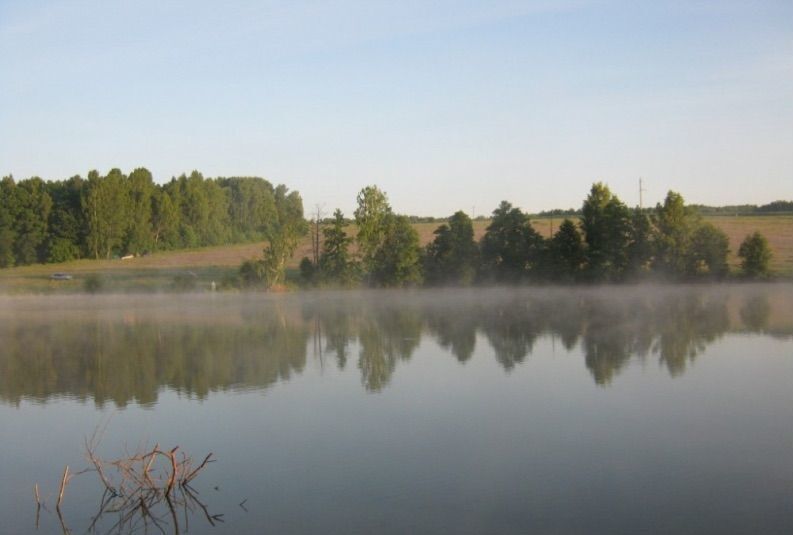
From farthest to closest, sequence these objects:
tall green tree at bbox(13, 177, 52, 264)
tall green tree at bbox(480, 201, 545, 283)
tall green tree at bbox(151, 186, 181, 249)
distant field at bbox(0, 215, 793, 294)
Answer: tall green tree at bbox(151, 186, 181, 249)
tall green tree at bbox(13, 177, 52, 264)
distant field at bbox(0, 215, 793, 294)
tall green tree at bbox(480, 201, 545, 283)

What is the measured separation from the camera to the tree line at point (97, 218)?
62.8 metres

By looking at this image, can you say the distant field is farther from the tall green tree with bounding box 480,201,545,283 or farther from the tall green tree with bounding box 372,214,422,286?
the tall green tree with bounding box 372,214,422,286

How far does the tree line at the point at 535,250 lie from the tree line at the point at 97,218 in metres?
9.61

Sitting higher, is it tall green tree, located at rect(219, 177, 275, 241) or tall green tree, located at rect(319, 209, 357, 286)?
tall green tree, located at rect(219, 177, 275, 241)

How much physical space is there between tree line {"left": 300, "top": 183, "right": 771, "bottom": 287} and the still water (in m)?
17.4

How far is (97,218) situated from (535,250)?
3318 cm

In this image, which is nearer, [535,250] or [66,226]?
[535,250]

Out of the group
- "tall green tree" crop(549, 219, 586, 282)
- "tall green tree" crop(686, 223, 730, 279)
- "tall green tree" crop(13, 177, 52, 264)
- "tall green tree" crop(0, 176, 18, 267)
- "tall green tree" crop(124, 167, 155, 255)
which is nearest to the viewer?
"tall green tree" crop(686, 223, 730, 279)

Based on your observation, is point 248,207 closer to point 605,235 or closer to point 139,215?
point 139,215

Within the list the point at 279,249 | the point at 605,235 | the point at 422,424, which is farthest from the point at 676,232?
the point at 422,424

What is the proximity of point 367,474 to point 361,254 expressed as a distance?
40274mm

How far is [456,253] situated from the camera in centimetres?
4906

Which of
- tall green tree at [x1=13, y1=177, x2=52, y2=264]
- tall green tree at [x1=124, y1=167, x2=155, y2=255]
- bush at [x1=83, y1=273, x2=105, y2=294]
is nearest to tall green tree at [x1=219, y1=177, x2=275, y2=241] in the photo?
tall green tree at [x1=124, y1=167, x2=155, y2=255]

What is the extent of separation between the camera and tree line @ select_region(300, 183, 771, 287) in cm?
4528
